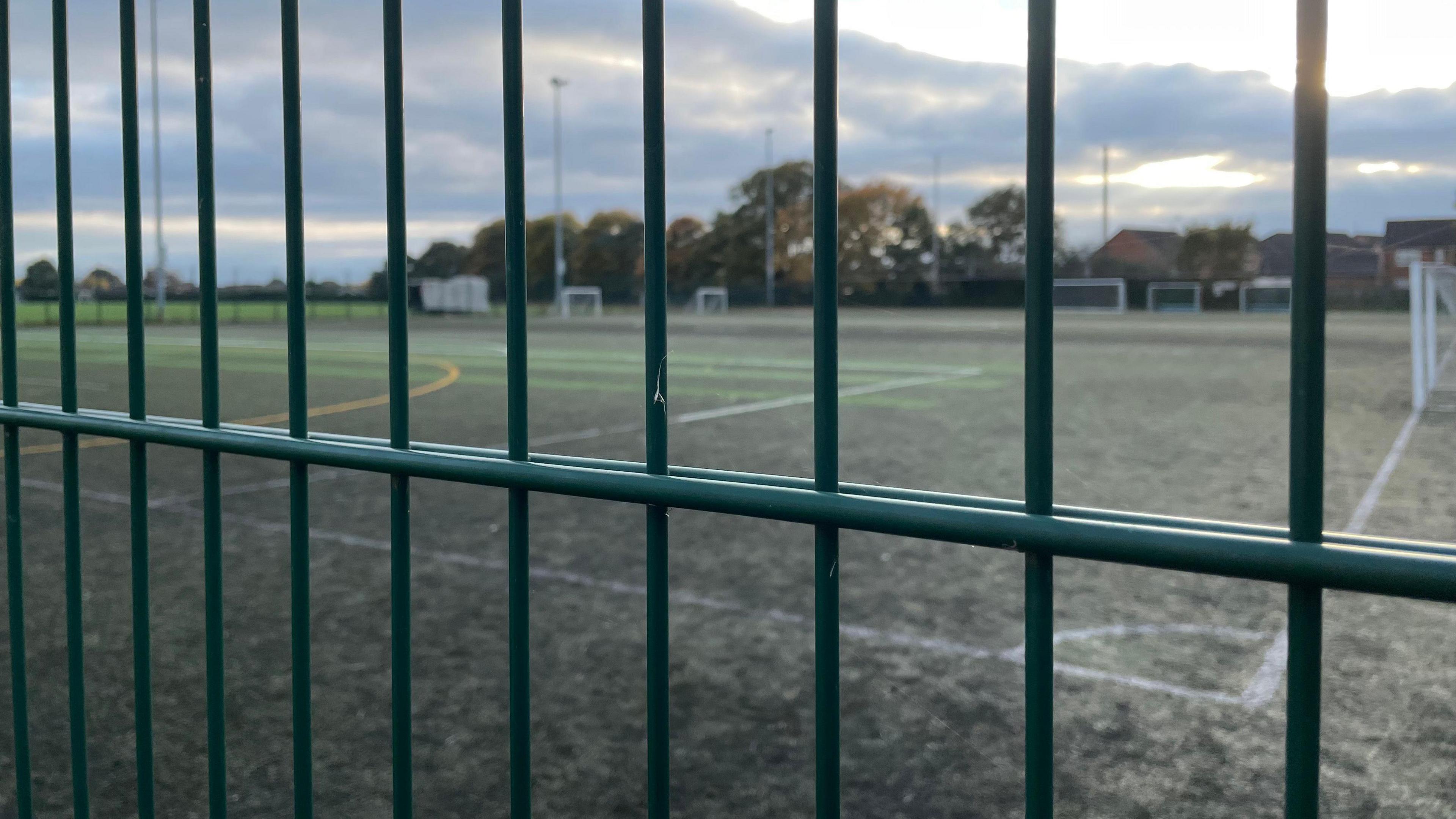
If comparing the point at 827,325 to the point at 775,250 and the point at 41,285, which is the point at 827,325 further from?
the point at 775,250

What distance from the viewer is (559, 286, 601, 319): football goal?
54531mm

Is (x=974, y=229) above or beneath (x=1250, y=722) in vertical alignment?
above

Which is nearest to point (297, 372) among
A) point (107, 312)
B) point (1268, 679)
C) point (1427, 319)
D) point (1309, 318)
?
point (107, 312)

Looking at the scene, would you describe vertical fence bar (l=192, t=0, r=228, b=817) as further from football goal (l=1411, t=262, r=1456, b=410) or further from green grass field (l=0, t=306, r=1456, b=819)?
football goal (l=1411, t=262, r=1456, b=410)

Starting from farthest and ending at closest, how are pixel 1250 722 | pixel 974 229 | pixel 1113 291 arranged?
pixel 1113 291 → pixel 974 229 → pixel 1250 722

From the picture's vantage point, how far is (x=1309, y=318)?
1077mm

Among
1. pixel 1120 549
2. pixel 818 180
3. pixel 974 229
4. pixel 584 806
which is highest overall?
pixel 974 229

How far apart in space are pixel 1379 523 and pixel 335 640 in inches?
254

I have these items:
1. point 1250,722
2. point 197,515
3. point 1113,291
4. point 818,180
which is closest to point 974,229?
point 1250,722

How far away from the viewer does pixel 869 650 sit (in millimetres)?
4844

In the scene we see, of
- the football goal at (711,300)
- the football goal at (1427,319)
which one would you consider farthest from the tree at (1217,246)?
the football goal at (711,300)

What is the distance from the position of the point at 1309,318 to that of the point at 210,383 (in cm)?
179

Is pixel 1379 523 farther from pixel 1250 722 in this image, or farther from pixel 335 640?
pixel 335 640

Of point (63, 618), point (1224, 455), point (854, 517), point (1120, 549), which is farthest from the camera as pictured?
point (1224, 455)
